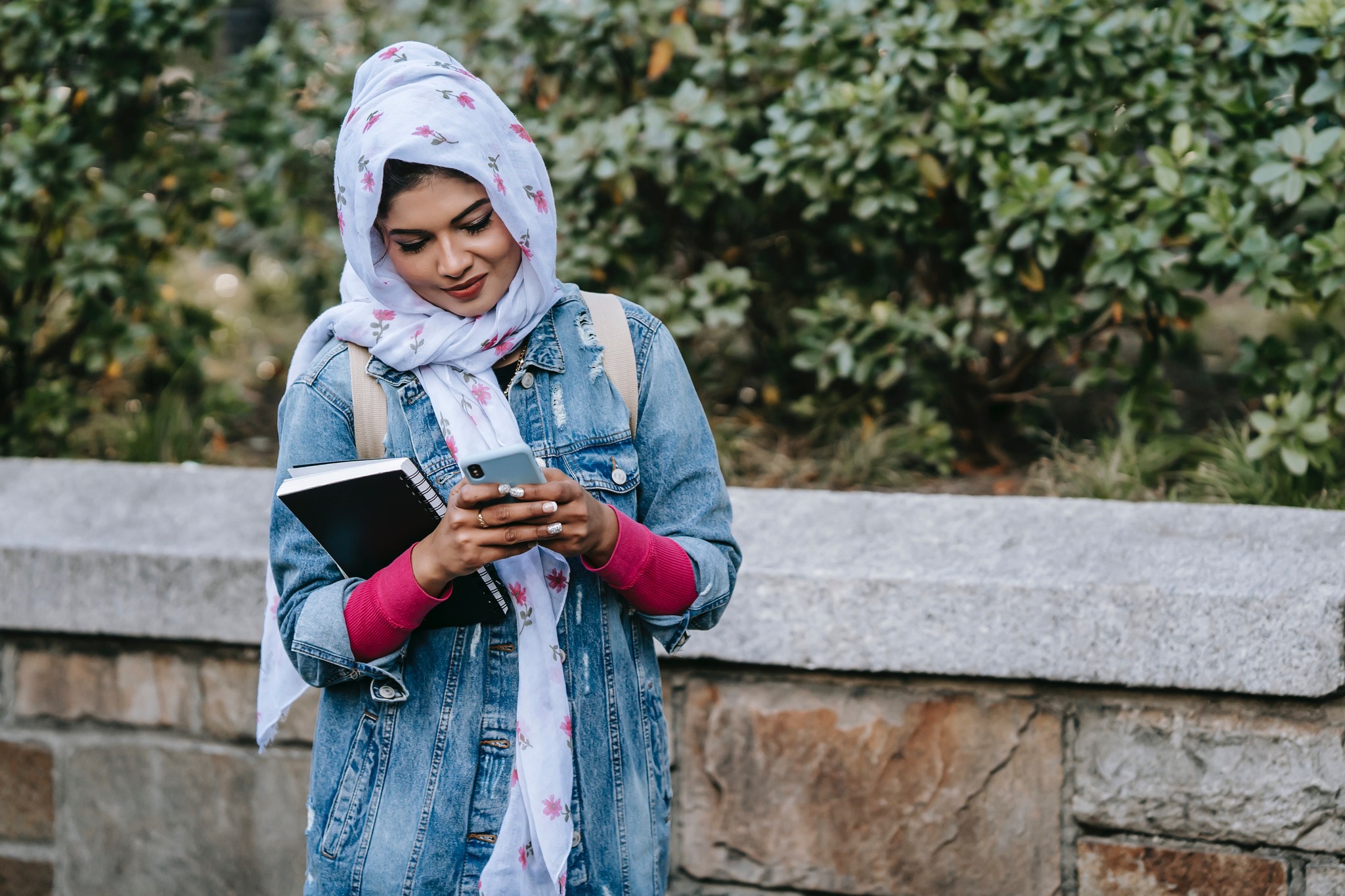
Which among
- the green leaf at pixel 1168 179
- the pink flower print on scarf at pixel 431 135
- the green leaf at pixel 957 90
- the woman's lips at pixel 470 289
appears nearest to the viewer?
the pink flower print on scarf at pixel 431 135

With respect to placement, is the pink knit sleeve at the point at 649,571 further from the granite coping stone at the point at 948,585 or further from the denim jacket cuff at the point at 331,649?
the granite coping stone at the point at 948,585

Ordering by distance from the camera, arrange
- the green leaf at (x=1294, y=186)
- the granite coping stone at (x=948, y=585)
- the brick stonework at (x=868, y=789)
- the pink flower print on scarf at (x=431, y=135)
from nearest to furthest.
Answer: the pink flower print on scarf at (x=431, y=135) < the granite coping stone at (x=948, y=585) < the brick stonework at (x=868, y=789) < the green leaf at (x=1294, y=186)

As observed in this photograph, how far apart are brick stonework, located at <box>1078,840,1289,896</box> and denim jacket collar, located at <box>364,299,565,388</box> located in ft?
5.16

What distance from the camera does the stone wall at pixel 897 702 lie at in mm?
2373

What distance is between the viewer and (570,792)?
5.62 ft

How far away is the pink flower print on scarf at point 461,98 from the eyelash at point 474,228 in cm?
14

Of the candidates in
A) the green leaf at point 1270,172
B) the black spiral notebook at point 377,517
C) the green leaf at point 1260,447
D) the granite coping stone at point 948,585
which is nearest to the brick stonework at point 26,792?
the granite coping stone at point 948,585

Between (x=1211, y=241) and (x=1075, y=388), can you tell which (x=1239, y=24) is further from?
(x=1075, y=388)

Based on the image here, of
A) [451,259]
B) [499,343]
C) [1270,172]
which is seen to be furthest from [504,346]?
[1270,172]

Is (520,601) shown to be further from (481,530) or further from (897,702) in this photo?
(897,702)

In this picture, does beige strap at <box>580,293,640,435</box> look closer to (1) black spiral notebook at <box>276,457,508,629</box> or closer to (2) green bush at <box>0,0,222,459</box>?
(1) black spiral notebook at <box>276,457,508,629</box>

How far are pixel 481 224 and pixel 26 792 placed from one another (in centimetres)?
230

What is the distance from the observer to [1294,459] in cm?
269

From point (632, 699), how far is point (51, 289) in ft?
9.36
